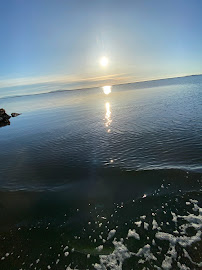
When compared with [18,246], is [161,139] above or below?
above

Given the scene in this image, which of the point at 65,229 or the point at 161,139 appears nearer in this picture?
the point at 65,229

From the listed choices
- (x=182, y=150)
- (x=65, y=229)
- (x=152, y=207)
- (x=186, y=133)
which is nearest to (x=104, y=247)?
(x=65, y=229)

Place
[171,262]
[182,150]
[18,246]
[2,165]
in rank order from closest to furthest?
[171,262]
[18,246]
[182,150]
[2,165]

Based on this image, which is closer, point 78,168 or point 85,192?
point 85,192

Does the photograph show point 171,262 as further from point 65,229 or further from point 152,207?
point 65,229

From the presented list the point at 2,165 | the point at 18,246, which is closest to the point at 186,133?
the point at 18,246

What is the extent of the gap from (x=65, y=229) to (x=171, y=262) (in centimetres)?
619

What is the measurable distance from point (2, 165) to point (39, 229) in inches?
524

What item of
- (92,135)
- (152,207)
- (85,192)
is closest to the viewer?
(152,207)

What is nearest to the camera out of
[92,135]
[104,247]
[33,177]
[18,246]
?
[104,247]

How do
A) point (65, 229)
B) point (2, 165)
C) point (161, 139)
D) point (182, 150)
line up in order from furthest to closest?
point (161, 139) → point (2, 165) → point (182, 150) → point (65, 229)

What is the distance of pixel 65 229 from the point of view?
32.1 feet

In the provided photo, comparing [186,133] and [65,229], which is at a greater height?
[186,133]

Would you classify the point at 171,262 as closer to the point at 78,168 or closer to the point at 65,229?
the point at 65,229
